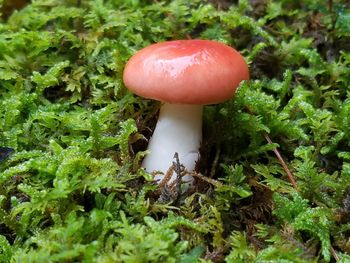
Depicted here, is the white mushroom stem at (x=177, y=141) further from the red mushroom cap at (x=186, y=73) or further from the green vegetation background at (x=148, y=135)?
the red mushroom cap at (x=186, y=73)

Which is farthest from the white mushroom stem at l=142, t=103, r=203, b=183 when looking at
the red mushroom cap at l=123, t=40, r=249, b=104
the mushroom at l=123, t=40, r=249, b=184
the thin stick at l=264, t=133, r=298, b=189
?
the thin stick at l=264, t=133, r=298, b=189

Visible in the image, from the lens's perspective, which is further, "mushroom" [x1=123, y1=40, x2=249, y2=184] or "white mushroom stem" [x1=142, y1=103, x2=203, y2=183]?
"white mushroom stem" [x1=142, y1=103, x2=203, y2=183]

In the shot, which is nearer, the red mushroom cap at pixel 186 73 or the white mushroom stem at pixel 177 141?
the red mushroom cap at pixel 186 73

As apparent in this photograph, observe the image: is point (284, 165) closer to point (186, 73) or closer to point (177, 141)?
point (177, 141)

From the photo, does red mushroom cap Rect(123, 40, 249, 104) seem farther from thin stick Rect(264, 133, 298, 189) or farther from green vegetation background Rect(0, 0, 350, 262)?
thin stick Rect(264, 133, 298, 189)

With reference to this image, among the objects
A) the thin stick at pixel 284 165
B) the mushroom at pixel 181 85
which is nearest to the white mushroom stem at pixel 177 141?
the mushroom at pixel 181 85

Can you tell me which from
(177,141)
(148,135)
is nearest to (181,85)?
(177,141)
